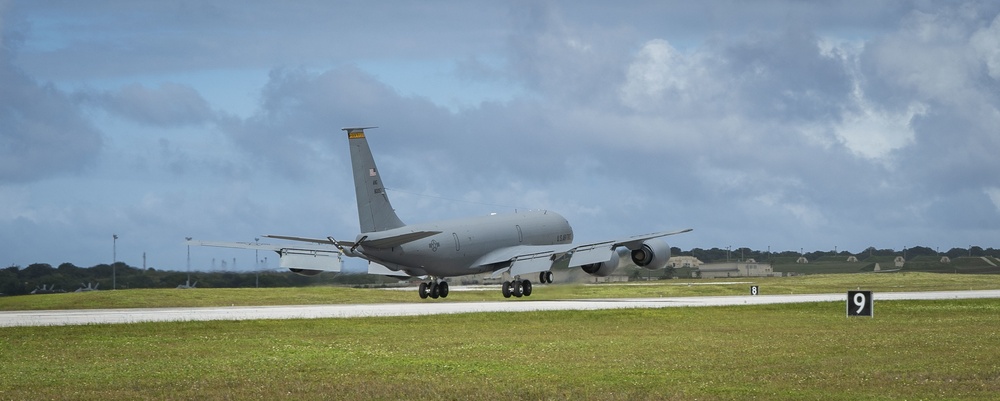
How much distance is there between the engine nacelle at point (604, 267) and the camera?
6738 cm

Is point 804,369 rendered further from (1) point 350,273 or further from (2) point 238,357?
(1) point 350,273

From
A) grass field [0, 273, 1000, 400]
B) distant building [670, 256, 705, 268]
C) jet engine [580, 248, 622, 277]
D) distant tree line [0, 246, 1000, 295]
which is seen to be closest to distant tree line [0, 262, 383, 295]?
distant tree line [0, 246, 1000, 295]

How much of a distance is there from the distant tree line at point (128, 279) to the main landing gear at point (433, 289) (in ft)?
22.9

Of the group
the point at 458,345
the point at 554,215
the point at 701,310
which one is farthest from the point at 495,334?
the point at 554,215

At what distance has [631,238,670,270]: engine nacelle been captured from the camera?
2726 inches

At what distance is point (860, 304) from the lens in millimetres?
47750

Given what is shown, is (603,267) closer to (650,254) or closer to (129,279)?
(650,254)

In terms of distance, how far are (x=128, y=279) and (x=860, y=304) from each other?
5148 cm

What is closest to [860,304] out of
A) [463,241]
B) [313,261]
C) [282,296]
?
[463,241]

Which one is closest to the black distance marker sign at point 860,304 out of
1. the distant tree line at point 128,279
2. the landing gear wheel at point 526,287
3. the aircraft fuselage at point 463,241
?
the aircraft fuselage at point 463,241

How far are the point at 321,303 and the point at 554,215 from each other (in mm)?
15060

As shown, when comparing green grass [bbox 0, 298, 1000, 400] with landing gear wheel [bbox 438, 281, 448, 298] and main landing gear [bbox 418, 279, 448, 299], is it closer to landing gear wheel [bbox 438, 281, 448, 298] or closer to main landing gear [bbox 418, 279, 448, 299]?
main landing gear [bbox 418, 279, 448, 299]

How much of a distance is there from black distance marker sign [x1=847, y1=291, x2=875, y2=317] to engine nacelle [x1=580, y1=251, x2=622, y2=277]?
20597 millimetres

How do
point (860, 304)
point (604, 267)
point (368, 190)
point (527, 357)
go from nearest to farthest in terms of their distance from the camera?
point (527, 357)
point (860, 304)
point (368, 190)
point (604, 267)
